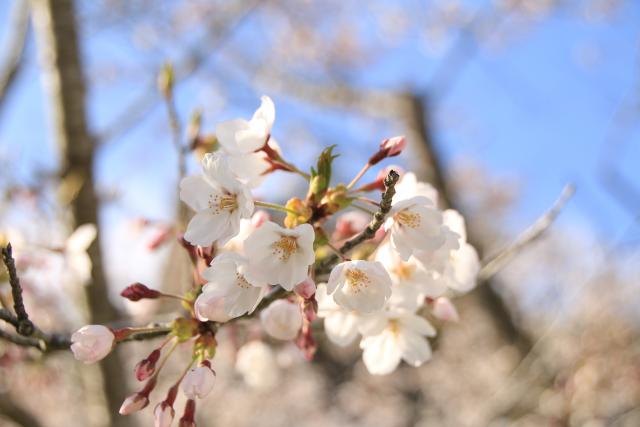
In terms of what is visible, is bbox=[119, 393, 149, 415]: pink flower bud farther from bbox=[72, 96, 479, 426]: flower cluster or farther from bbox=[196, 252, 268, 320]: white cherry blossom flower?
bbox=[196, 252, 268, 320]: white cherry blossom flower

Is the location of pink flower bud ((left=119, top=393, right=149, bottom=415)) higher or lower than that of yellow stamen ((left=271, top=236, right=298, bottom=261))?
lower

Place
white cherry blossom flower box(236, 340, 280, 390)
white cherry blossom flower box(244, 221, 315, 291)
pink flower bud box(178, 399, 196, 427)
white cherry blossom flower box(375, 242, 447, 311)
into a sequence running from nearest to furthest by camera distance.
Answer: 1. white cherry blossom flower box(244, 221, 315, 291)
2. pink flower bud box(178, 399, 196, 427)
3. white cherry blossom flower box(375, 242, 447, 311)
4. white cherry blossom flower box(236, 340, 280, 390)

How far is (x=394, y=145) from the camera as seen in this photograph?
1.21 metres

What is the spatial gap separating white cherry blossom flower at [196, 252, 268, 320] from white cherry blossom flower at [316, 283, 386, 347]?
239 mm

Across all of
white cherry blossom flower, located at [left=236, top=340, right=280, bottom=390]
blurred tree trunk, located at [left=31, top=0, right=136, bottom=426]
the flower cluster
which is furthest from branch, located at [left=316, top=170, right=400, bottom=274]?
blurred tree trunk, located at [left=31, top=0, right=136, bottom=426]

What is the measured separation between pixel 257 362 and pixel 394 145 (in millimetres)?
1202

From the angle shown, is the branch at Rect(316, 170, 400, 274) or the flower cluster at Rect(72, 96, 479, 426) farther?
the flower cluster at Rect(72, 96, 479, 426)

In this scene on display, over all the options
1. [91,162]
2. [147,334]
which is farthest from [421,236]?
Result: [91,162]

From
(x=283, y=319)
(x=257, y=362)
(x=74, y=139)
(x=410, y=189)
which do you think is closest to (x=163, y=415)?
(x=283, y=319)

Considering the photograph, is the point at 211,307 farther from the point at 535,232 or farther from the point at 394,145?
the point at 535,232

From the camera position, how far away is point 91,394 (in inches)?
111

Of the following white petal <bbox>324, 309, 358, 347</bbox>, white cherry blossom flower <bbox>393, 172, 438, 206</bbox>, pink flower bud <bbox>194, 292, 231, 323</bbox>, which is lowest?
white petal <bbox>324, 309, 358, 347</bbox>

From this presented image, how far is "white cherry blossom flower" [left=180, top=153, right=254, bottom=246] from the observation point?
1.06 meters

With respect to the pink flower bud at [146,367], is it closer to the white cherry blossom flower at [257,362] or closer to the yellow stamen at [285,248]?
the yellow stamen at [285,248]
